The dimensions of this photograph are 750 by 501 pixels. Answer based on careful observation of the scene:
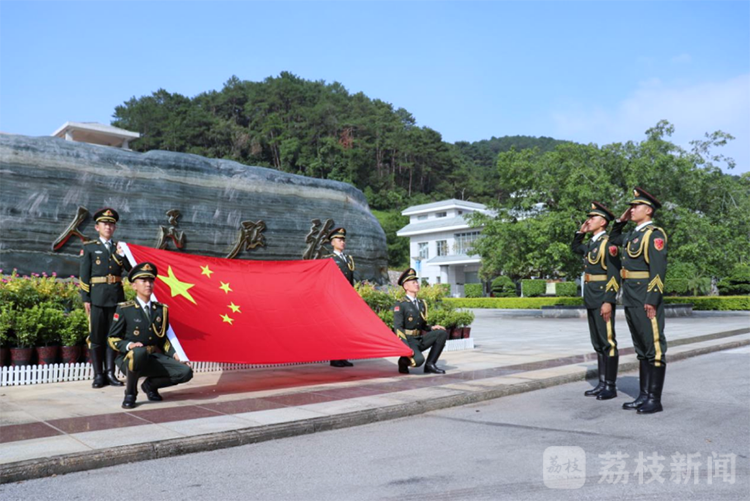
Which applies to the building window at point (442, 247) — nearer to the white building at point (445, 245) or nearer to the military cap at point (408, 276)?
the white building at point (445, 245)

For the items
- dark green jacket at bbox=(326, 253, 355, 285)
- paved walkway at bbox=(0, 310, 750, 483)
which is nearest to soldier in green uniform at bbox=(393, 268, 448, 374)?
paved walkway at bbox=(0, 310, 750, 483)

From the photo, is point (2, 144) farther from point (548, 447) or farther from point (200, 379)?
point (548, 447)

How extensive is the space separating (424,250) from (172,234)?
1662 inches

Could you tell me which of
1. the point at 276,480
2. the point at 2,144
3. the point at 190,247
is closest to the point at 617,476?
the point at 276,480


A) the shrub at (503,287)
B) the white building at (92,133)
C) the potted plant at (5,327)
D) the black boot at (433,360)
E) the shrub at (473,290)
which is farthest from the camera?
the shrub at (473,290)

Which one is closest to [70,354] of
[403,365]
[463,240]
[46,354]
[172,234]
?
[46,354]

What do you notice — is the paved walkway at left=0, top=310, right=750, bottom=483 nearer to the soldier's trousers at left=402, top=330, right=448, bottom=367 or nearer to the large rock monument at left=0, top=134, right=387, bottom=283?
the soldier's trousers at left=402, top=330, right=448, bottom=367

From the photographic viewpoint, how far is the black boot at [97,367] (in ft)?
22.4

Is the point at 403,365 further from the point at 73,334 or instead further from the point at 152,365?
the point at 73,334

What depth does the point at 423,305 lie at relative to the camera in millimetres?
8219

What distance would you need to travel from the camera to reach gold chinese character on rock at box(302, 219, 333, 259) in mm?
12258

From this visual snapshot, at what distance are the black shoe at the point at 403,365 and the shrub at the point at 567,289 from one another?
3115 centimetres

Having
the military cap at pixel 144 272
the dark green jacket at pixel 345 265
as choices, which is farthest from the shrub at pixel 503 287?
the military cap at pixel 144 272

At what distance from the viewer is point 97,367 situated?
271 inches
